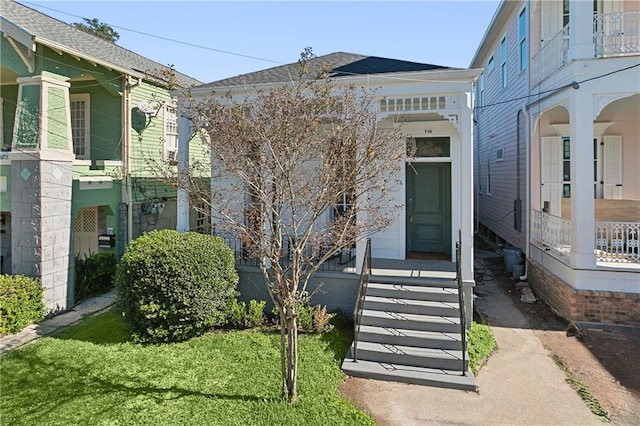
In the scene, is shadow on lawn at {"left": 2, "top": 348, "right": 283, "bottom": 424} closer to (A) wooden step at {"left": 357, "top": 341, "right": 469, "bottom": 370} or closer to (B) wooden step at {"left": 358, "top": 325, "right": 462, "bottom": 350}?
(A) wooden step at {"left": 357, "top": 341, "right": 469, "bottom": 370}

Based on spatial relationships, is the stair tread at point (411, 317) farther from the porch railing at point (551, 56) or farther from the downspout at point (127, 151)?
the downspout at point (127, 151)

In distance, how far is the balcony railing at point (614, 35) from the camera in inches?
306

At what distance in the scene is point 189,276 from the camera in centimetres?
690

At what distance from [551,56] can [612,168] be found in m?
3.70

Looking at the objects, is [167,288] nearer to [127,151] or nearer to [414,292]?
[414,292]

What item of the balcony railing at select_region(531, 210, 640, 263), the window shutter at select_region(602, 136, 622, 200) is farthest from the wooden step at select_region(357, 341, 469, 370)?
the window shutter at select_region(602, 136, 622, 200)

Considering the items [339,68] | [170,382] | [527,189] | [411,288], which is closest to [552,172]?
[527,189]

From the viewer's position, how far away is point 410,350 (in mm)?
6254

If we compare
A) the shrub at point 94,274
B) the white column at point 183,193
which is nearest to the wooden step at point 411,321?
the white column at point 183,193

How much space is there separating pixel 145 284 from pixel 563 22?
453 inches

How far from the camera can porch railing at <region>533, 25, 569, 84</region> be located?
29.2 ft

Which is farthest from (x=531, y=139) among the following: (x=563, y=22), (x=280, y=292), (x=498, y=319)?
(x=280, y=292)

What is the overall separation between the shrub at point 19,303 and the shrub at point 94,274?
141 centimetres

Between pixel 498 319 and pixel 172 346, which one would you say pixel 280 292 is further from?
pixel 498 319
